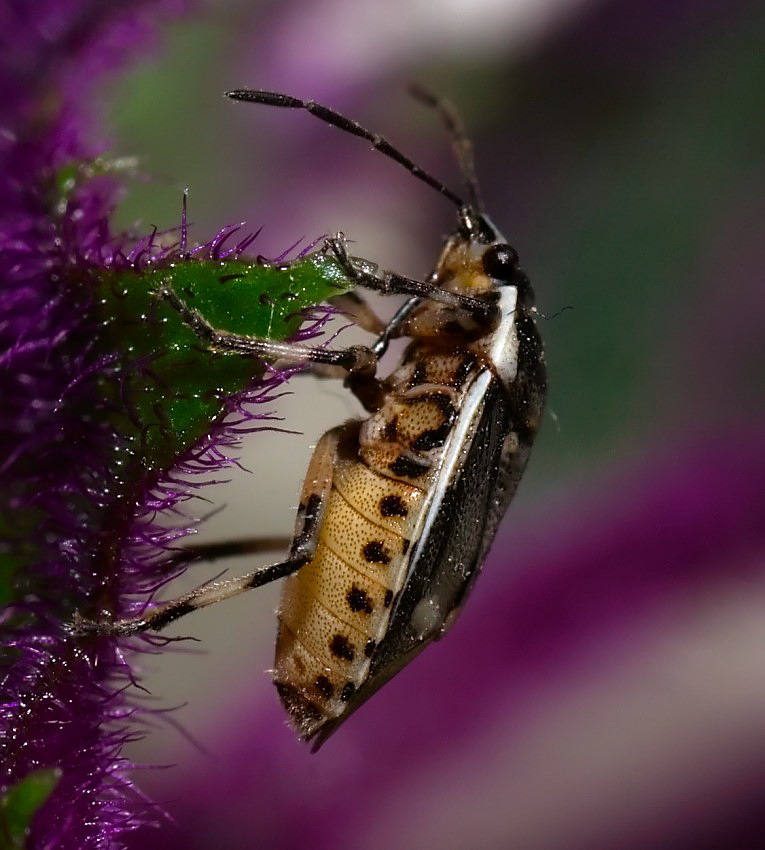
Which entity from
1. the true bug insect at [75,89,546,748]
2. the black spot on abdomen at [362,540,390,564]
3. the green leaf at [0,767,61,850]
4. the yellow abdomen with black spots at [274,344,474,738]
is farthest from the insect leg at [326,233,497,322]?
the green leaf at [0,767,61,850]

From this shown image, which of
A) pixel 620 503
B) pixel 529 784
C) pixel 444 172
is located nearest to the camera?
pixel 529 784

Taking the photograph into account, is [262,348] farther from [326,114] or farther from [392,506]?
[326,114]

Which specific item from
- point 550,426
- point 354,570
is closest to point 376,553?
point 354,570

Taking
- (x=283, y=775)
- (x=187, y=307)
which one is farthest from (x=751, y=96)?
(x=187, y=307)

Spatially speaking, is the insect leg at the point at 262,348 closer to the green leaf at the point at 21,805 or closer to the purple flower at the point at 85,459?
the purple flower at the point at 85,459

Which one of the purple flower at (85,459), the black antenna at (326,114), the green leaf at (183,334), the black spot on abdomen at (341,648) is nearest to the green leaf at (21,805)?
the purple flower at (85,459)

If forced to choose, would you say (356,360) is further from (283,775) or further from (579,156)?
(579,156)
